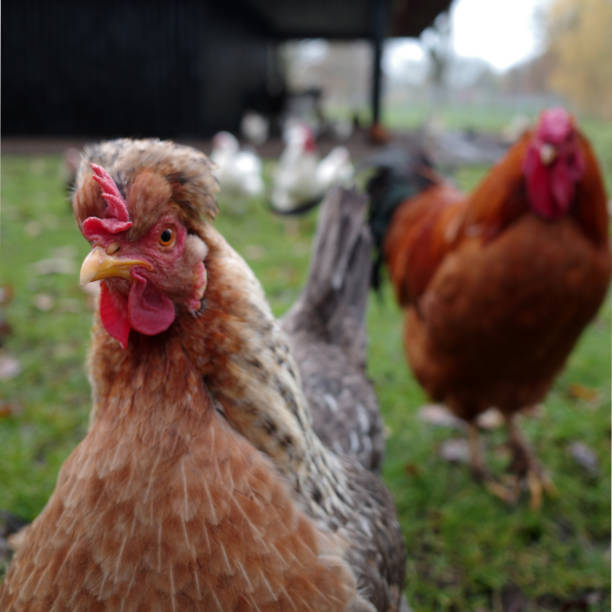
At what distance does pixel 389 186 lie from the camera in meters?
3.31

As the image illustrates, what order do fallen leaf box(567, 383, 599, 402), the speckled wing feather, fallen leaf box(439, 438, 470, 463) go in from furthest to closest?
fallen leaf box(567, 383, 599, 402) → fallen leaf box(439, 438, 470, 463) → the speckled wing feather

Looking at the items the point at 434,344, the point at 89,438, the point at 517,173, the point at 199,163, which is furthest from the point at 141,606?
the point at 517,173

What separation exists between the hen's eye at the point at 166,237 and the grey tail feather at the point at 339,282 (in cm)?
107

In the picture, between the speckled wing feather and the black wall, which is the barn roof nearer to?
the black wall

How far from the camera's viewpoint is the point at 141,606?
90 centimetres

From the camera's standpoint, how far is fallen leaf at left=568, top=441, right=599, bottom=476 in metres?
2.51

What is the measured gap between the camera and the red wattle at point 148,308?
93 centimetres

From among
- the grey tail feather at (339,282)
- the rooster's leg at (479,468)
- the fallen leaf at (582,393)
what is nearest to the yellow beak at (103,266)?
the grey tail feather at (339,282)

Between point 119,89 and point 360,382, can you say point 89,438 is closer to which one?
point 360,382

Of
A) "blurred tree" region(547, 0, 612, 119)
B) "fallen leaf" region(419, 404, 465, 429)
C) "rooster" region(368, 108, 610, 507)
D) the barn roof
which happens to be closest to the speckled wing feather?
"rooster" region(368, 108, 610, 507)

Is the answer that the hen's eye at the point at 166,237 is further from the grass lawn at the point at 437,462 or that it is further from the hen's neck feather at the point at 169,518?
the grass lawn at the point at 437,462

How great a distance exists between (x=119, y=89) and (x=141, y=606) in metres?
10.9

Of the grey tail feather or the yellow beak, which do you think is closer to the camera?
the yellow beak

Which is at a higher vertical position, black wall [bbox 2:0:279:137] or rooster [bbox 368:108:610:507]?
black wall [bbox 2:0:279:137]
